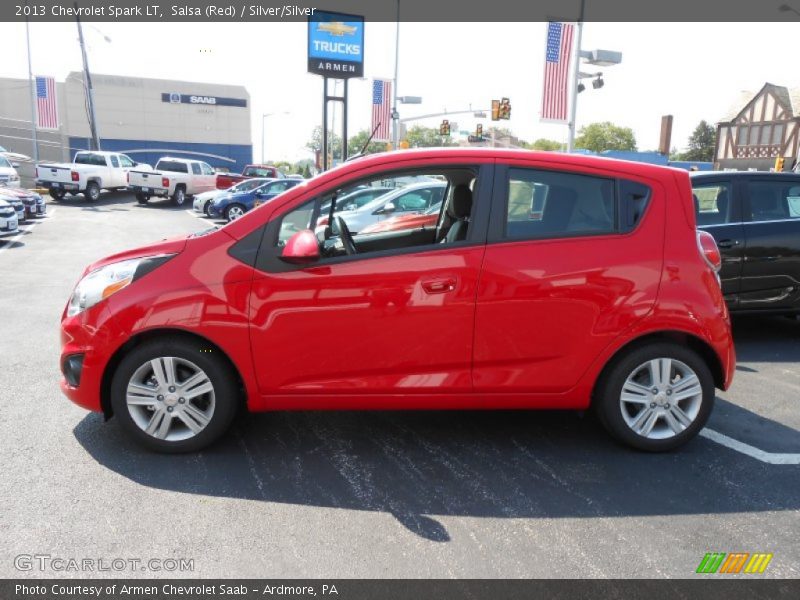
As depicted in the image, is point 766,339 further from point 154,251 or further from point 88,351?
point 88,351

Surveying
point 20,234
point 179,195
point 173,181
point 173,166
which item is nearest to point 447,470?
point 20,234

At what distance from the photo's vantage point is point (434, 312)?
142 inches

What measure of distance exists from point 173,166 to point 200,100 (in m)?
34.8

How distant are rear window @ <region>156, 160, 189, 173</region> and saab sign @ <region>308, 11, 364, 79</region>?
25.3 ft

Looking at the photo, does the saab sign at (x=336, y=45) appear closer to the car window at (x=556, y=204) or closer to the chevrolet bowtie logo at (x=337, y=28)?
the chevrolet bowtie logo at (x=337, y=28)

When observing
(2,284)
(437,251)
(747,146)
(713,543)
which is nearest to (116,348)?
(437,251)

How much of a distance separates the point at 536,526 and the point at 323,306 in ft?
5.41

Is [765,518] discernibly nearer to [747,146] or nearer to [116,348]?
[116,348]

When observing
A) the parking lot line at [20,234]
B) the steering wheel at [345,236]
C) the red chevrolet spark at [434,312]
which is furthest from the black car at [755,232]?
the parking lot line at [20,234]

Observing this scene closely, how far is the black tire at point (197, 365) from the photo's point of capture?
11.8 ft

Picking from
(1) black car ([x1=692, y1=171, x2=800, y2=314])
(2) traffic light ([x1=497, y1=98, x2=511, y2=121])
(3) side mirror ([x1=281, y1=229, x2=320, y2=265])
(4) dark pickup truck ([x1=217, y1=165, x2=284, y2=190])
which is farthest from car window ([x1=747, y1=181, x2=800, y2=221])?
(4) dark pickup truck ([x1=217, y1=165, x2=284, y2=190])

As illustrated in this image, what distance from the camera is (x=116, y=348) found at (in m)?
3.60

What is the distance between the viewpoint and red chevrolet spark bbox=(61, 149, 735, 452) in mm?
3576

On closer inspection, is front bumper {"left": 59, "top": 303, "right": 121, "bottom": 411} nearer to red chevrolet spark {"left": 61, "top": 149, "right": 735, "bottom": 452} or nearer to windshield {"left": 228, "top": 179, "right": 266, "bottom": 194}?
red chevrolet spark {"left": 61, "top": 149, "right": 735, "bottom": 452}
